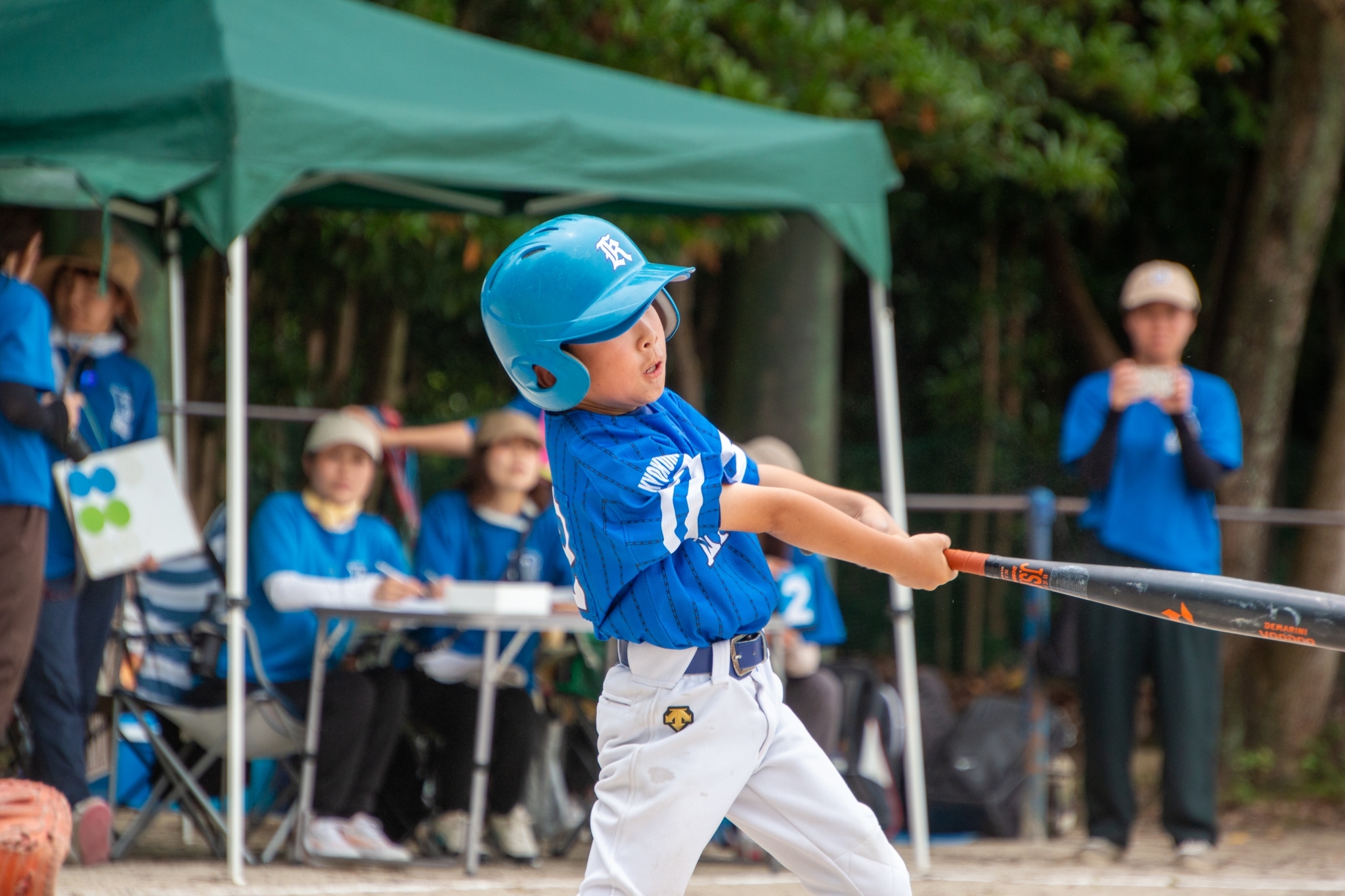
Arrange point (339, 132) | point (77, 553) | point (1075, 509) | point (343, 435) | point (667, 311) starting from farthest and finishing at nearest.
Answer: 1. point (1075, 509)
2. point (343, 435)
3. point (77, 553)
4. point (339, 132)
5. point (667, 311)

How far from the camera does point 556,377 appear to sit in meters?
2.63

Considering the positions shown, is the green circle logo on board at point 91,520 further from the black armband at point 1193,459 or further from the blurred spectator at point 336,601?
the black armband at point 1193,459

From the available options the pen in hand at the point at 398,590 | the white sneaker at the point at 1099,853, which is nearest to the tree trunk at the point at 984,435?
the white sneaker at the point at 1099,853

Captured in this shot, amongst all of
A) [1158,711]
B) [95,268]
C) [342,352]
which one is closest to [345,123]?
[95,268]

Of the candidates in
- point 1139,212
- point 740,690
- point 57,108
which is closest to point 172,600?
point 57,108

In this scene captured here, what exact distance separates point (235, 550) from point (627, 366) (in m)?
2.50

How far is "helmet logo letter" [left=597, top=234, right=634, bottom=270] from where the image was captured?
8.64 feet

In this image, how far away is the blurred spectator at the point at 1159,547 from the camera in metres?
5.52

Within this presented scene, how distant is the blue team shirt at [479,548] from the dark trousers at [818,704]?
0.98 m

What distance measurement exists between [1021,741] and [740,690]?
12.9 ft

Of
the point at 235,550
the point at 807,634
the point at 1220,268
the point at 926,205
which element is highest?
the point at 926,205

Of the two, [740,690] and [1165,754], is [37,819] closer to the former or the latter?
[740,690]

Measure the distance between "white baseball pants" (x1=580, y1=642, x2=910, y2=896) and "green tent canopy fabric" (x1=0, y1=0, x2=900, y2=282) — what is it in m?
2.37

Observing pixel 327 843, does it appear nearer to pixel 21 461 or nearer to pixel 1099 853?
pixel 21 461
